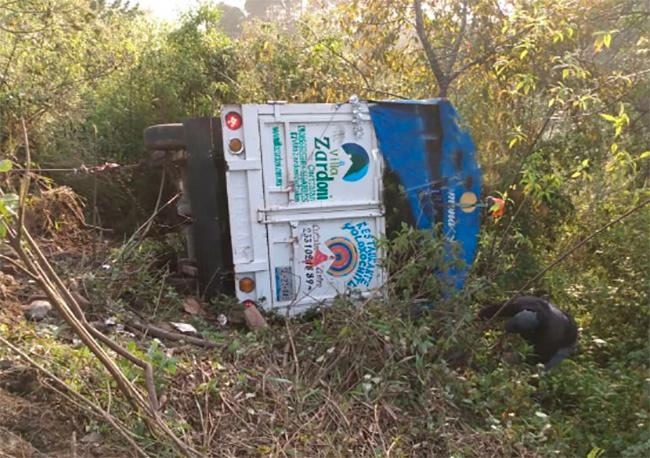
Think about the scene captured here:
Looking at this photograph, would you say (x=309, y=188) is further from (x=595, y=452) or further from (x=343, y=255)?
(x=595, y=452)

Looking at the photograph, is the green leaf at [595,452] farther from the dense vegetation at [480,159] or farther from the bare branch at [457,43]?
the bare branch at [457,43]

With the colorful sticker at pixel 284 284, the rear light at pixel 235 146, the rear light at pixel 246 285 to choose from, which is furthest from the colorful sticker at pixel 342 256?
the rear light at pixel 235 146

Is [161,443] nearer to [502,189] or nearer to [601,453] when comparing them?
[601,453]

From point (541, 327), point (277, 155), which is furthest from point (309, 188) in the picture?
point (541, 327)

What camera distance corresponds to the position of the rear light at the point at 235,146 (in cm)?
471

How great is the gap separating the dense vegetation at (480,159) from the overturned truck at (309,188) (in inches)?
20.0

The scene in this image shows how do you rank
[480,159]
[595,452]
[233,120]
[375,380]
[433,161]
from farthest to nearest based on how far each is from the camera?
[480,159] → [433,161] → [233,120] → [375,380] → [595,452]

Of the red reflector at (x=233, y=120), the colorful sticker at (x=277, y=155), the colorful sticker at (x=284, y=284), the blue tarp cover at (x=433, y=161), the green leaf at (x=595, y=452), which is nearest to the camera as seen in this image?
the green leaf at (x=595, y=452)

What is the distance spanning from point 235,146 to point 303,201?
0.68 meters

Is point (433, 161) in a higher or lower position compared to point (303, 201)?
Result: higher

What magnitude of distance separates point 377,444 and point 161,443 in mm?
1082

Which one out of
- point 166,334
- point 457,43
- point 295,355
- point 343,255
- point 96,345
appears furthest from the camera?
point 457,43

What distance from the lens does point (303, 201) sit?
4891 mm

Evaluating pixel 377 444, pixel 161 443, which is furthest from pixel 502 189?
pixel 161 443
